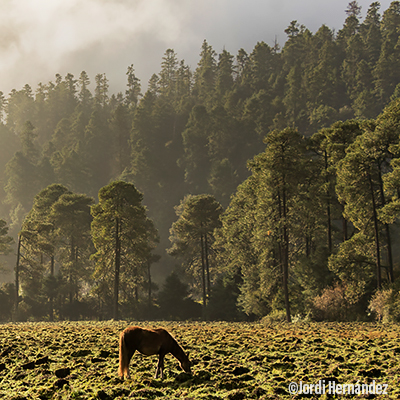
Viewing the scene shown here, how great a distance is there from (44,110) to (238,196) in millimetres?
161058

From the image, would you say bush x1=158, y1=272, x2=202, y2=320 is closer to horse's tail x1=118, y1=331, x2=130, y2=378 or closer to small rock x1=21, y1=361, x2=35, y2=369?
small rock x1=21, y1=361, x2=35, y2=369

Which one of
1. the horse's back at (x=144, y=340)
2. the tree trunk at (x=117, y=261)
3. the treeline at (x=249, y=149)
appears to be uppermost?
A: the treeline at (x=249, y=149)

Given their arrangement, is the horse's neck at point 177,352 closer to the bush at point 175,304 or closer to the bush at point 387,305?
the bush at point 387,305

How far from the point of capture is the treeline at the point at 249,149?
3559cm

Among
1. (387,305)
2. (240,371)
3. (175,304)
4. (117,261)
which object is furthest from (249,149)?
(240,371)

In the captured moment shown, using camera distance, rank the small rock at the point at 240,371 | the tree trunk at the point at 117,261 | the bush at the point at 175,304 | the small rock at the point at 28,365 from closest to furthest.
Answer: the small rock at the point at 240,371
the small rock at the point at 28,365
the tree trunk at the point at 117,261
the bush at the point at 175,304

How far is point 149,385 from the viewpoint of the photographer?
8734 mm

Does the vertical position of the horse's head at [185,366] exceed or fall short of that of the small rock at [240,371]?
it exceeds it

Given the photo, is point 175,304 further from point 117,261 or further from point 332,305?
point 332,305

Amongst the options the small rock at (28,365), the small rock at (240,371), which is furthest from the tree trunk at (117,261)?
the small rock at (240,371)

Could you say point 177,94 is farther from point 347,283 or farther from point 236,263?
point 347,283

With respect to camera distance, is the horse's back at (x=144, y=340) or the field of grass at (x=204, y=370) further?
the horse's back at (x=144, y=340)

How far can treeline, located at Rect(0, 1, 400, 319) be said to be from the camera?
35.6 metres

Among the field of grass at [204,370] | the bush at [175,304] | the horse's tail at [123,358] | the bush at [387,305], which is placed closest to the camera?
the field of grass at [204,370]
